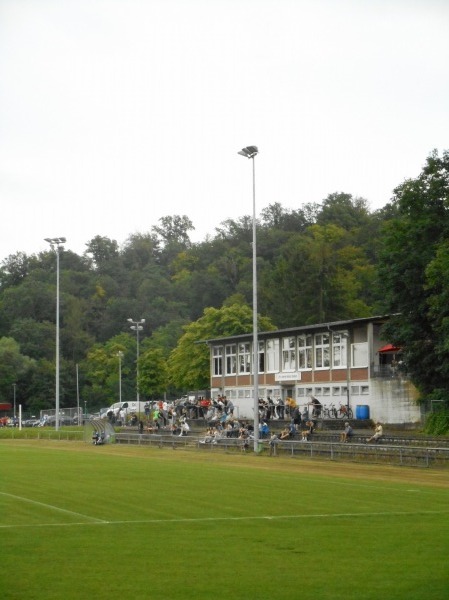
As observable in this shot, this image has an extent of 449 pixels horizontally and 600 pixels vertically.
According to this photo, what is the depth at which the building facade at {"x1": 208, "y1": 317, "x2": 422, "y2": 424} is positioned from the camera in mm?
64812

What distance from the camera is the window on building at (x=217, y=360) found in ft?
281

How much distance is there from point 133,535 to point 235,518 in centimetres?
352

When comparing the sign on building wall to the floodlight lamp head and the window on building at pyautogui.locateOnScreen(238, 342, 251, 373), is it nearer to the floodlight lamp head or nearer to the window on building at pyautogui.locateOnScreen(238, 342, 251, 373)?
the window on building at pyautogui.locateOnScreen(238, 342, 251, 373)

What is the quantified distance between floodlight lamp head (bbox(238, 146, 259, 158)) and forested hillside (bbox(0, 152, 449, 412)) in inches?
338

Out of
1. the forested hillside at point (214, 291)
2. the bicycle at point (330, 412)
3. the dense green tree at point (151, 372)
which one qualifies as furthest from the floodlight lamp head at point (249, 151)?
the dense green tree at point (151, 372)

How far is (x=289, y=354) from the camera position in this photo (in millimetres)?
77000

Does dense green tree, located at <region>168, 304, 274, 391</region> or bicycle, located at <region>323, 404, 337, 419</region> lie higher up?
dense green tree, located at <region>168, 304, 274, 391</region>

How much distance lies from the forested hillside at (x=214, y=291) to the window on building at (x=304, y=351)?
6.00 metres

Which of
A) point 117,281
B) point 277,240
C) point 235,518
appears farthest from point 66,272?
point 235,518

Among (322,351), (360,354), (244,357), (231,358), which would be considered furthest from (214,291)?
(360,354)

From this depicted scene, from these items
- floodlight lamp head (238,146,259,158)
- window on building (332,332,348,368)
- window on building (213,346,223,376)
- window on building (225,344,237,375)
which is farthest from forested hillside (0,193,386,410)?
floodlight lamp head (238,146,259,158)

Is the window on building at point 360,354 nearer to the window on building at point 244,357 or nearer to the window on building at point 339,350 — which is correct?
the window on building at point 339,350

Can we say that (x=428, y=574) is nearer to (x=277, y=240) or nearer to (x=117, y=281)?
(x=277, y=240)

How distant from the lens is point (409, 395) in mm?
63000
